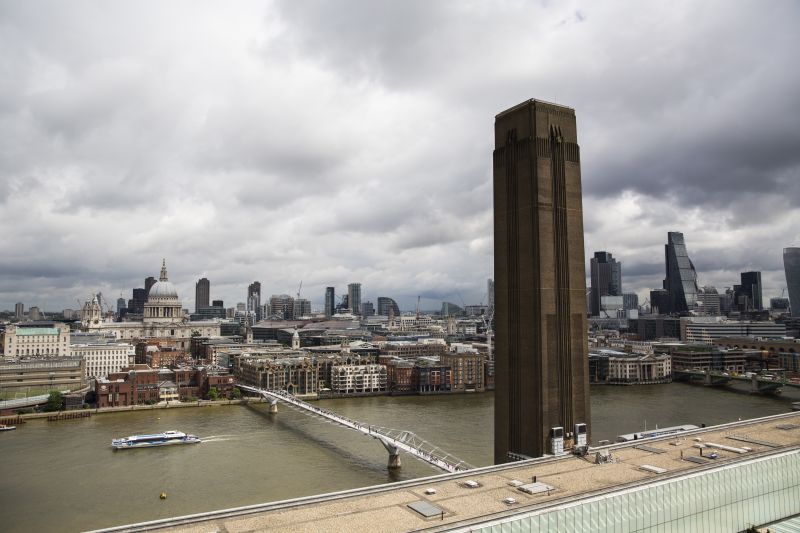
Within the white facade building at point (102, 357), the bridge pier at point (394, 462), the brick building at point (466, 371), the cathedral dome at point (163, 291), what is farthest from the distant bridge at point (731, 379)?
the cathedral dome at point (163, 291)

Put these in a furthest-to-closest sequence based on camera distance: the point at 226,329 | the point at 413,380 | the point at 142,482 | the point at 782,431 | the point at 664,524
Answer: the point at 226,329 → the point at 413,380 → the point at 142,482 → the point at 782,431 → the point at 664,524

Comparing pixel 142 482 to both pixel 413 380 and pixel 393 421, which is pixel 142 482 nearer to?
pixel 393 421

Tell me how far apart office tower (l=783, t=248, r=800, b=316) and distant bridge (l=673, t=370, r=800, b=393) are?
112 meters

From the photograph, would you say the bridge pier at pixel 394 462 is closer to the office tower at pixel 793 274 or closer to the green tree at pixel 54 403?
the green tree at pixel 54 403

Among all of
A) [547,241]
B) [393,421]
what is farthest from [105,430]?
[547,241]

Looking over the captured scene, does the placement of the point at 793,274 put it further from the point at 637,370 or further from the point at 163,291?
the point at 163,291

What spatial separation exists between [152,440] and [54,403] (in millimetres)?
25257

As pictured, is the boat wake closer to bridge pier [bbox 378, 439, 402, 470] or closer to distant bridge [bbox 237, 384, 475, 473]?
distant bridge [bbox 237, 384, 475, 473]

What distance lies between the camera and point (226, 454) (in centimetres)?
4034

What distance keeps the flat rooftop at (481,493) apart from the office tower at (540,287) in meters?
5.76

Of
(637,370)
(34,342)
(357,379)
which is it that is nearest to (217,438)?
(357,379)

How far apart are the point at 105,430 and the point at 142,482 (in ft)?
67.7

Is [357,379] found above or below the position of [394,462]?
above

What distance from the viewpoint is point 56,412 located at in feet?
196
